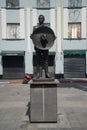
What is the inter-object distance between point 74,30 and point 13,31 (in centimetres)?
597

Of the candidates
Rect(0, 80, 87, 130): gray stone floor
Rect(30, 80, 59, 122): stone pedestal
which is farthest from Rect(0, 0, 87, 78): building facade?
Rect(30, 80, 59, 122): stone pedestal

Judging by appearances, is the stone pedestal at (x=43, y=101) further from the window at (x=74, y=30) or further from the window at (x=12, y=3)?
the window at (x=12, y=3)

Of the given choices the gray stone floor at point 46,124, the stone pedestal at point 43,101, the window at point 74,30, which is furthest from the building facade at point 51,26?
the stone pedestal at point 43,101

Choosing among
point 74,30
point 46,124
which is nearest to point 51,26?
point 74,30

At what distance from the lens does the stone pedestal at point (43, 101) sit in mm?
8094

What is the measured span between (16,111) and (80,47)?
56.9ft

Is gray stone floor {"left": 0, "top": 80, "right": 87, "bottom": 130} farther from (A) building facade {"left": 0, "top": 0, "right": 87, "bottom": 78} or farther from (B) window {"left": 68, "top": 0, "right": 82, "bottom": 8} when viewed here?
(B) window {"left": 68, "top": 0, "right": 82, "bottom": 8}

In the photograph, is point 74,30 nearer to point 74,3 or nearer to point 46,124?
point 74,3

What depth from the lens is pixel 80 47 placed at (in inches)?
1044

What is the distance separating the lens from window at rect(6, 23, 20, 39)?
26.5 m

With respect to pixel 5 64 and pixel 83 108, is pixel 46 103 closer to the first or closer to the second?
pixel 83 108

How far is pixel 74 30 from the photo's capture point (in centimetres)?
2652

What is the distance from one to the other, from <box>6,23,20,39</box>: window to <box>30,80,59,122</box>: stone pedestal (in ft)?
62.0

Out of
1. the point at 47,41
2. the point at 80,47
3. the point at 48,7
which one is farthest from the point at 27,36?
the point at 47,41
